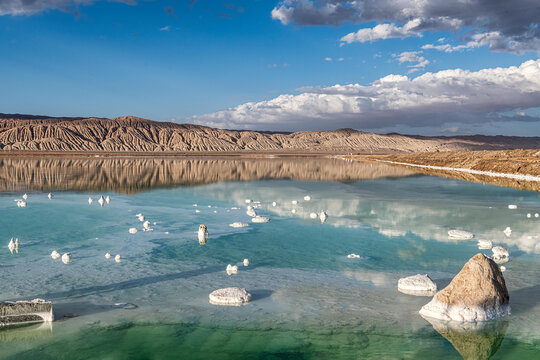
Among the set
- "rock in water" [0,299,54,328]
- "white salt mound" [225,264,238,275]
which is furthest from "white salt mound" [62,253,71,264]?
"white salt mound" [225,264,238,275]

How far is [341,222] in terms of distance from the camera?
1483cm

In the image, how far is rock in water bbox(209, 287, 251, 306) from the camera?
7285 millimetres

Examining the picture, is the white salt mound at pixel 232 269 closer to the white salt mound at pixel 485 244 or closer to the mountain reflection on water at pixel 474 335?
the mountain reflection on water at pixel 474 335

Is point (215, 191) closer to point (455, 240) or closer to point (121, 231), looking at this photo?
point (121, 231)

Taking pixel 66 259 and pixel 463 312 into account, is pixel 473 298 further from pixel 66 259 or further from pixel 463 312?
pixel 66 259

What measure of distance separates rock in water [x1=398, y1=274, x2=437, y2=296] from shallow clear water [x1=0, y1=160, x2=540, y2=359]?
21 cm

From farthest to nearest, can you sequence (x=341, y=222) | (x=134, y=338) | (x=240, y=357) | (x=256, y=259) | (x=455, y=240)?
(x=341, y=222)
(x=455, y=240)
(x=256, y=259)
(x=134, y=338)
(x=240, y=357)

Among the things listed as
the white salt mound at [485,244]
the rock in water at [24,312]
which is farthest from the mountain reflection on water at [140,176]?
the rock in water at [24,312]

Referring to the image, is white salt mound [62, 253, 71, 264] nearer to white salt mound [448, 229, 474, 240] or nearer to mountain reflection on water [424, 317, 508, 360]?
mountain reflection on water [424, 317, 508, 360]

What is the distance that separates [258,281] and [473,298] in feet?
12.1

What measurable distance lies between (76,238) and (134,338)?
7.22 meters

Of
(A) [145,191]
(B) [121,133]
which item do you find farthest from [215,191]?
(B) [121,133]

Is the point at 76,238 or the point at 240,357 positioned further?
the point at 76,238

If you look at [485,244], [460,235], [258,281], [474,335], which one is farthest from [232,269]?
[460,235]
